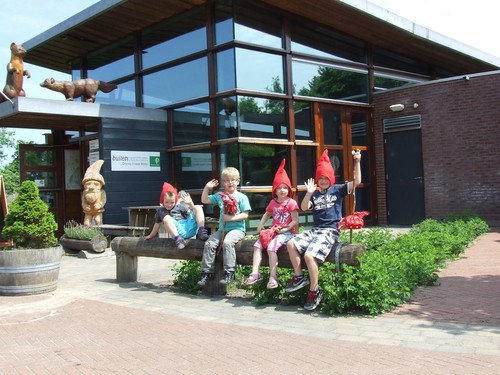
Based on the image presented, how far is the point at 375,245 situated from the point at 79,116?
7.64 m

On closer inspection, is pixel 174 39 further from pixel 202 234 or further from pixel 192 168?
pixel 202 234

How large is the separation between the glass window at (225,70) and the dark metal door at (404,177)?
504 cm

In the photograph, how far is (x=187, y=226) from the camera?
6754mm

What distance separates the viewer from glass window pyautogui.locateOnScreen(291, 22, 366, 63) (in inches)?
485

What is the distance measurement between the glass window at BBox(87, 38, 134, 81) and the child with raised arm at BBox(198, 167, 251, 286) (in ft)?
28.6

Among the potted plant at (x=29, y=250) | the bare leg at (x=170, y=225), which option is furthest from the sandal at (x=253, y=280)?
the potted plant at (x=29, y=250)

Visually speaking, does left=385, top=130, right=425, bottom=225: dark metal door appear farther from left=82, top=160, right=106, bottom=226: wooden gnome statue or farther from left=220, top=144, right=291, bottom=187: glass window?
left=82, top=160, right=106, bottom=226: wooden gnome statue

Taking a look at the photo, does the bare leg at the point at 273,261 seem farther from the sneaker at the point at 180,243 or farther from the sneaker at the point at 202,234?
the sneaker at the point at 180,243

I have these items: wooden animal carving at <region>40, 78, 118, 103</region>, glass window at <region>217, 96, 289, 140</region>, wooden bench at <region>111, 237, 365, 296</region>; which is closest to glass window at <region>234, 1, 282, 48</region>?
glass window at <region>217, 96, 289, 140</region>

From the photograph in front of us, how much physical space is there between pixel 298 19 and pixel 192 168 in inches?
178

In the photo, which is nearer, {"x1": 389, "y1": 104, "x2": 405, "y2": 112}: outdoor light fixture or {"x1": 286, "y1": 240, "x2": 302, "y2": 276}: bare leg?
{"x1": 286, "y1": 240, "x2": 302, "y2": 276}: bare leg

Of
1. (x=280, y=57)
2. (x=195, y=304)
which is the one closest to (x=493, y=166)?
(x=280, y=57)

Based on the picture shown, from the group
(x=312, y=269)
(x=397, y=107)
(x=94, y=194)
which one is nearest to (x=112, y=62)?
(x=94, y=194)

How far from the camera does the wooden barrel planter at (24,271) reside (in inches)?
259
